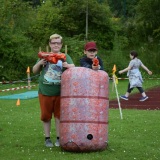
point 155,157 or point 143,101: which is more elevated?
point 155,157

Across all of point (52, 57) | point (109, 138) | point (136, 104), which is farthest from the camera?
point (136, 104)

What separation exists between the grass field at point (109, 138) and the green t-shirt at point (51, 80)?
89 centimetres

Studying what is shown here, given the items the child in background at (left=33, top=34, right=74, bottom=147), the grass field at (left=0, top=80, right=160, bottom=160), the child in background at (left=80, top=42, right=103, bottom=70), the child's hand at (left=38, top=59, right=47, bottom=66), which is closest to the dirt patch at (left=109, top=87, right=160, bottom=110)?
the grass field at (left=0, top=80, right=160, bottom=160)

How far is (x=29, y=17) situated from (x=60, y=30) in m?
3.14

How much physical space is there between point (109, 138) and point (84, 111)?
160cm

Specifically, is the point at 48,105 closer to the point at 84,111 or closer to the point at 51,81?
the point at 51,81

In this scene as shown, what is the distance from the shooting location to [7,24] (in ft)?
103

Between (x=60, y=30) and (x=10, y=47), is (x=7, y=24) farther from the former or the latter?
(x=60, y=30)

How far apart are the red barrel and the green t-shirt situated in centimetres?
28

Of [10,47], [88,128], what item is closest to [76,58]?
[10,47]

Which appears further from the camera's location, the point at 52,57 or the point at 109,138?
the point at 109,138

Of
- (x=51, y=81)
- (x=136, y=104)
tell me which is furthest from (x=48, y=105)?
(x=136, y=104)

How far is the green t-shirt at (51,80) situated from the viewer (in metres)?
7.94

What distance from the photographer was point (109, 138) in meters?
8.94
